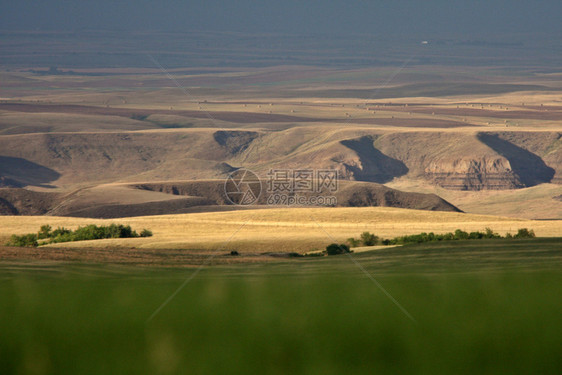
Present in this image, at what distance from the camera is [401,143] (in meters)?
157

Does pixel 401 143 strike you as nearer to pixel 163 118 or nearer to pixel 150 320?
pixel 163 118

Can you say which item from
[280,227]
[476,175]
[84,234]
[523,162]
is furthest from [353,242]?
[523,162]

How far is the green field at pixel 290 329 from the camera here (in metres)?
8.66

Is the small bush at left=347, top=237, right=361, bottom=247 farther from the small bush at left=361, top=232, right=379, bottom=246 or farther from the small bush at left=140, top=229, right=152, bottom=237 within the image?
the small bush at left=140, top=229, right=152, bottom=237

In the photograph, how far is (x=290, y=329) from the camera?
923cm

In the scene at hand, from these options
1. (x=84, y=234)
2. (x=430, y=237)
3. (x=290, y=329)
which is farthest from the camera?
(x=84, y=234)

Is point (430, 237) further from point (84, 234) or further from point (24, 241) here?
point (24, 241)

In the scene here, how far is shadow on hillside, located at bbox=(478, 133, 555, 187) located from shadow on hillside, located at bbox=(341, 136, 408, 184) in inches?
668

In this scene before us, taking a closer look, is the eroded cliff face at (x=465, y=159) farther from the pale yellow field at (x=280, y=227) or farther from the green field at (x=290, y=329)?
the green field at (x=290, y=329)

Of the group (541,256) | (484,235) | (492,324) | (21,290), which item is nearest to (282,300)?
(492,324)

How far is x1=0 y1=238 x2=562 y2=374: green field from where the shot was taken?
866 cm

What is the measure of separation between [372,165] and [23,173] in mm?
61791

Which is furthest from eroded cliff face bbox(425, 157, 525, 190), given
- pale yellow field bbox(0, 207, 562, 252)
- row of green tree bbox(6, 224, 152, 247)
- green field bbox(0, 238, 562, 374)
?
green field bbox(0, 238, 562, 374)

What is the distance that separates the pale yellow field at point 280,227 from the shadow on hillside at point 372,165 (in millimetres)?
72734
